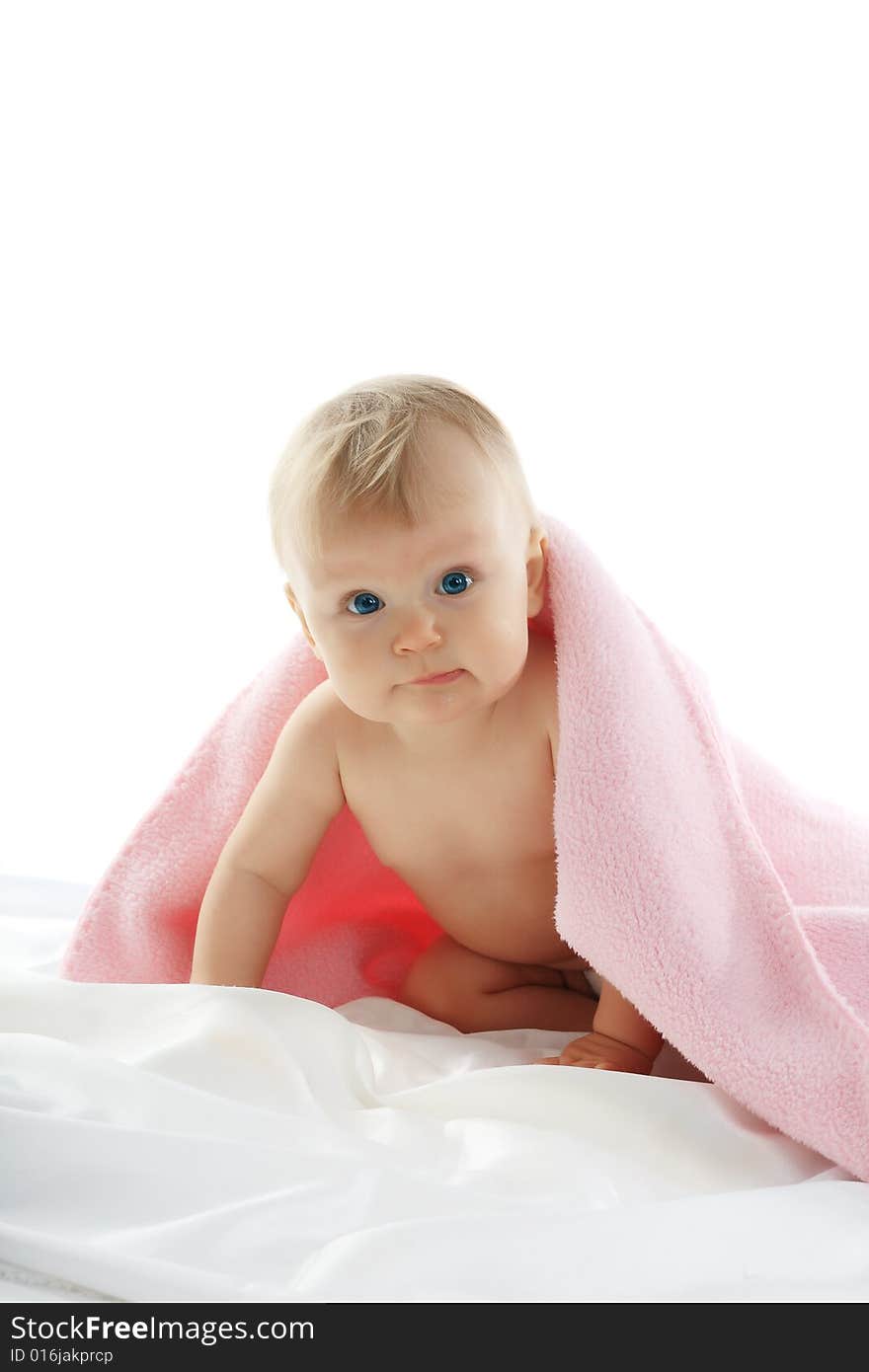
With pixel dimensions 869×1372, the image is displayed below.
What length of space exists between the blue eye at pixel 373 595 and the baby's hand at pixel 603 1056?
0.41 meters

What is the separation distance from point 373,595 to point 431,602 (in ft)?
0.15

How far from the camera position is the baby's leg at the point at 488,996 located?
4.46 ft

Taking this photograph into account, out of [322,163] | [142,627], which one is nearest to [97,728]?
[142,627]

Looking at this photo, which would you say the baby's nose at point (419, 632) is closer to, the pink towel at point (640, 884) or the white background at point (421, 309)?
the pink towel at point (640, 884)

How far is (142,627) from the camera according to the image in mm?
2562

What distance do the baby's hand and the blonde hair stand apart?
467mm

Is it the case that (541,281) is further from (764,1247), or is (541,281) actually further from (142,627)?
(764,1247)

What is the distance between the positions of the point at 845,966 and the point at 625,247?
1.58 m

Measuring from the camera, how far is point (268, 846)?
1323 millimetres

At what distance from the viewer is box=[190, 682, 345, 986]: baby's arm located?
1.31 m

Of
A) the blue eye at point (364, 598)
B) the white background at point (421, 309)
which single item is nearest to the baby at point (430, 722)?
the blue eye at point (364, 598)

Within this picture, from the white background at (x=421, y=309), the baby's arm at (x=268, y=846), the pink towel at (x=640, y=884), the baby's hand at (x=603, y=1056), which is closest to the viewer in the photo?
the pink towel at (x=640, y=884)

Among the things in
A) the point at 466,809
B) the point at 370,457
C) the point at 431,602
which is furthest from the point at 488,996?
the point at 370,457

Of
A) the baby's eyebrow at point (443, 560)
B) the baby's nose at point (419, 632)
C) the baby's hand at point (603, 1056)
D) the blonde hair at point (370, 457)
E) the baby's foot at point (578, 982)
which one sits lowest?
the baby's foot at point (578, 982)
